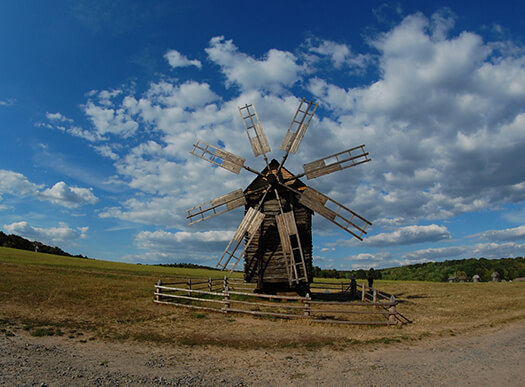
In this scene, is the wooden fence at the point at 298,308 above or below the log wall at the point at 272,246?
below

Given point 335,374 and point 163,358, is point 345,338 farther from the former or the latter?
point 163,358

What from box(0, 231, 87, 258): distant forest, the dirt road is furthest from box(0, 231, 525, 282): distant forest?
the dirt road

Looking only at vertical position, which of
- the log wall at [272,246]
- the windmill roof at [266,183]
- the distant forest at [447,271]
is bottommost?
the distant forest at [447,271]

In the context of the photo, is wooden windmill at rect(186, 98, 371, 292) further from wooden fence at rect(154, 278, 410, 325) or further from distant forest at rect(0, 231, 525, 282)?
distant forest at rect(0, 231, 525, 282)

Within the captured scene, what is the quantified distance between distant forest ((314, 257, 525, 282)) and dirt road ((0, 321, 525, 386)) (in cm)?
5730

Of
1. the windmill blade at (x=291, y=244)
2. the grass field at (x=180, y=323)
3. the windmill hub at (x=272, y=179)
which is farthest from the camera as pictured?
the windmill hub at (x=272, y=179)

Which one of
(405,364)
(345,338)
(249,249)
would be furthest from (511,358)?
(249,249)

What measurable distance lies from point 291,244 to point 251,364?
10862mm

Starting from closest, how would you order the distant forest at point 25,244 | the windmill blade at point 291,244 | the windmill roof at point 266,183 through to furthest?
1. the windmill blade at point 291,244
2. the windmill roof at point 266,183
3. the distant forest at point 25,244

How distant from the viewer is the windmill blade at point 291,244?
19.8m

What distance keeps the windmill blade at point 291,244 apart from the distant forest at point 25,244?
69786 mm

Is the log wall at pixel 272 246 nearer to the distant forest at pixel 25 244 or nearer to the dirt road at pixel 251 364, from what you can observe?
the dirt road at pixel 251 364

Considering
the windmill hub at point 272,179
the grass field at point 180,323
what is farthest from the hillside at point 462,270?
the windmill hub at point 272,179

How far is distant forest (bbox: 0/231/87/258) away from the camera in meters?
73.7
